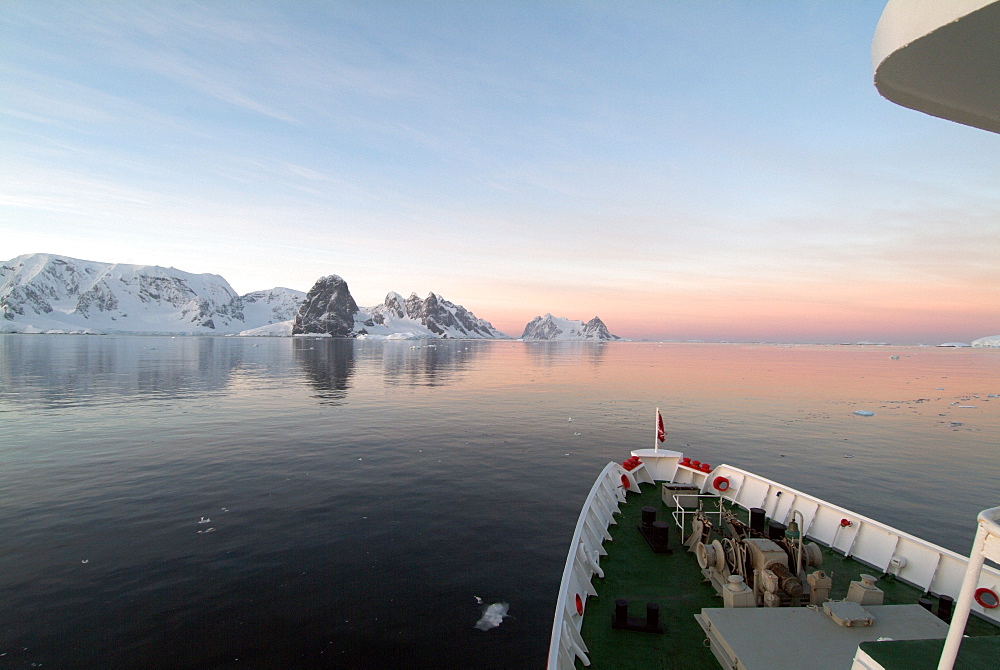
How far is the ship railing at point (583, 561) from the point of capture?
336 inches

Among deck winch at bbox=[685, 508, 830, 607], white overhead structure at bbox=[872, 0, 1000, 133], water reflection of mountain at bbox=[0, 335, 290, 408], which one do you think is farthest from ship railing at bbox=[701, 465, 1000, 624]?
water reflection of mountain at bbox=[0, 335, 290, 408]

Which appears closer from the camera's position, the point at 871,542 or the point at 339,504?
the point at 871,542

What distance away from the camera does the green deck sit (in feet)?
29.7

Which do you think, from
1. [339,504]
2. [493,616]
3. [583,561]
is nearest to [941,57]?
[583,561]

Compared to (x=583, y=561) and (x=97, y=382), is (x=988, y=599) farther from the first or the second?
(x=97, y=382)

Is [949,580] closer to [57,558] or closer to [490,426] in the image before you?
[57,558]

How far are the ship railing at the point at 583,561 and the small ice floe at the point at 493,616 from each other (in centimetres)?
167

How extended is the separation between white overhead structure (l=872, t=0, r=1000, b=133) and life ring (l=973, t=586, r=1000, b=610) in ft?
36.6

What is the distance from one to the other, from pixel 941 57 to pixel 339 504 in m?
23.8

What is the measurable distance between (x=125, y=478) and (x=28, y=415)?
84.6 feet

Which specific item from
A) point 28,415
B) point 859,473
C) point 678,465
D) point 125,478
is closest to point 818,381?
point 859,473

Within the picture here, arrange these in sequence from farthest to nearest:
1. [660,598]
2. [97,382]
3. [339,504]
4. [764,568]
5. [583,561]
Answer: [97,382], [339,504], [583,561], [660,598], [764,568]

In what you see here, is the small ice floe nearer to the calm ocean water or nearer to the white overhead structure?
the calm ocean water

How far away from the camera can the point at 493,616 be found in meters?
13.9
